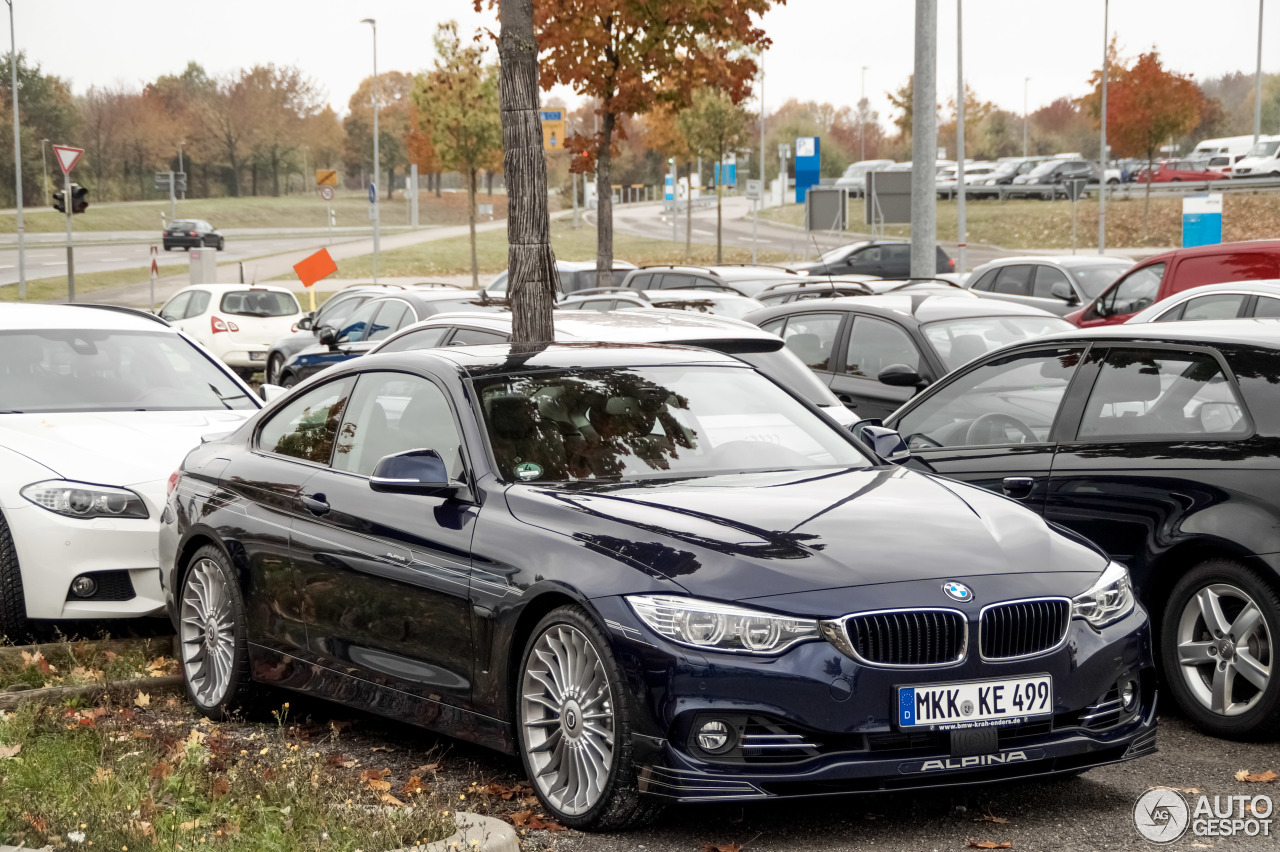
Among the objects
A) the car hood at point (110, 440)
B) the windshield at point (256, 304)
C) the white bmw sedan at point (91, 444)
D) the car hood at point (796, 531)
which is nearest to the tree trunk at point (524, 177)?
the white bmw sedan at point (91, 444)

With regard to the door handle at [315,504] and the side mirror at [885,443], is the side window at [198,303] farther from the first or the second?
the side mirror at [885,443]

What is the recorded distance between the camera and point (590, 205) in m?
106

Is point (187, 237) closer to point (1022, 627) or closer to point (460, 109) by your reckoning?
point (460, 109)

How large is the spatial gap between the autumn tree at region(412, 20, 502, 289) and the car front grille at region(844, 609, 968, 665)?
45.5m

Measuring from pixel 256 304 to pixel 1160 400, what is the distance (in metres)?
22.4

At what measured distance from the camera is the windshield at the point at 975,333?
470 inches

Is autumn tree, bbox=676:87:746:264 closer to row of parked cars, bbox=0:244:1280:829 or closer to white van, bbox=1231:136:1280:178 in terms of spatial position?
white van, bbox=1231:136:1280:178

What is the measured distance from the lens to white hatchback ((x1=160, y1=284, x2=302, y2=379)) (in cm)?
2644

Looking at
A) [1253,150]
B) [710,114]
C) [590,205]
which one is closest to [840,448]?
[710,114]

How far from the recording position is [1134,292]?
1719 centimetres

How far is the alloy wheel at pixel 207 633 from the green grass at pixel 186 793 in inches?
17.9

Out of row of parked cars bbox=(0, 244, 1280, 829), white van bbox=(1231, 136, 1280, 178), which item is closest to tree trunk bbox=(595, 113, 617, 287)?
row of parked cars bbox=(0, 244, 1280, 829)

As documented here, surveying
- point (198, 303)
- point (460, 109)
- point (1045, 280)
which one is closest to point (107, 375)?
point (1045, 280)

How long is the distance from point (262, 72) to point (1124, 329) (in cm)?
11784
